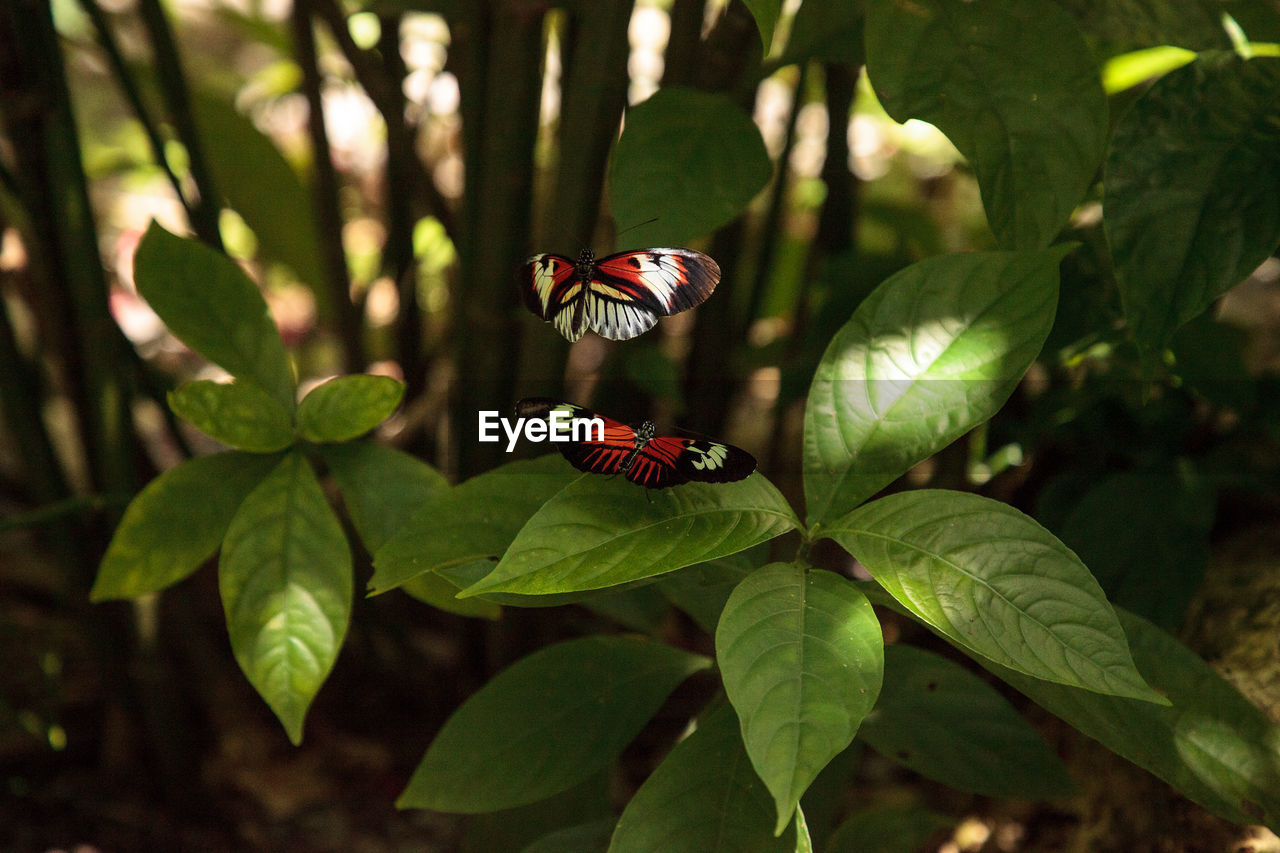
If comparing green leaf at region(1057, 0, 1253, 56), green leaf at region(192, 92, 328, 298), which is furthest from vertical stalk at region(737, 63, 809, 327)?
green leaf at region(192, 92, 328, 298)

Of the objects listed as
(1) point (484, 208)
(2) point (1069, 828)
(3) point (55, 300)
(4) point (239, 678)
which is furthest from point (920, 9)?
(4) point (239, 678)

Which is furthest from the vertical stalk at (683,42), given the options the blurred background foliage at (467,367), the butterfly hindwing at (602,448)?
the butterfly hindwing at (602,448)

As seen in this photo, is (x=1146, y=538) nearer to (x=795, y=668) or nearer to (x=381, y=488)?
(x=795, y=668)

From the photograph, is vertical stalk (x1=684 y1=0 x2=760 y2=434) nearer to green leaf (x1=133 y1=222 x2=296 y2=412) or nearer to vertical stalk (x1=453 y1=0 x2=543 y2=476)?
vertical stalk (x1=453 y1=0 x2=543 y2=476)

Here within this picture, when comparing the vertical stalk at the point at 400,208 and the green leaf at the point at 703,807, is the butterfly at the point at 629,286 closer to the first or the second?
the green leaf at the point at 703,807

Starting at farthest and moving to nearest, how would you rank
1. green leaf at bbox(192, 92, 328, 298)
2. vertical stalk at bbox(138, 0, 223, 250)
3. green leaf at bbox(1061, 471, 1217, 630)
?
green leaf at bbox(192, 92, 328, 298), vertical stalk at bbox(138, 0, 223, 250), green leaf at bbox(1061, 471, 1217, 630)
